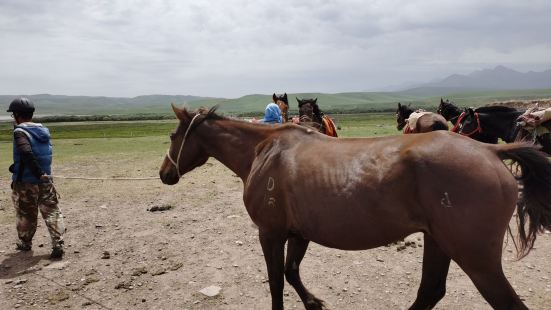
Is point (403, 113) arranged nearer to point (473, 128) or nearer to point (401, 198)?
point (473, 128)

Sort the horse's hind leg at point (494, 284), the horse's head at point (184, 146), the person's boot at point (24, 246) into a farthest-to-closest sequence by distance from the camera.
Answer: the person's boot at point (24, 246) → the horse's head at point (184, 146) → the horse's hind leg at point (494, 284)

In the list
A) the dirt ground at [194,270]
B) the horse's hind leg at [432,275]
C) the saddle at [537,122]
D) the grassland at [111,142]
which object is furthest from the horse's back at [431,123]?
the grassland at [111,142]

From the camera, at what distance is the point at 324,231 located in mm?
3764

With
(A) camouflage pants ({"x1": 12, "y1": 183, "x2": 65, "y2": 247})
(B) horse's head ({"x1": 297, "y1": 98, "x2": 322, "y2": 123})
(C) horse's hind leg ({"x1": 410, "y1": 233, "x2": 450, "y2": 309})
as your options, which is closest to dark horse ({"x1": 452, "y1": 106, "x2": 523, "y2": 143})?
(B) horse's head ({"x1": 297, "y1": 98, "x2": 322, "y2": 123})

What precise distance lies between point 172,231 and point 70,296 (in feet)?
8.53

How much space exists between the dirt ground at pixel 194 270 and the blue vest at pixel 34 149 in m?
1.33

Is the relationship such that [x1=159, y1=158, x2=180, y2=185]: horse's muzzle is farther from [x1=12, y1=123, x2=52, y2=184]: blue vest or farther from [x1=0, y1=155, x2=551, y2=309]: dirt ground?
[x1=12, y1=123, x2=52, y2=184]: blue vest

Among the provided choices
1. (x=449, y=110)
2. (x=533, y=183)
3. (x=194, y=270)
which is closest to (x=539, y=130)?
(x=449, y=110)

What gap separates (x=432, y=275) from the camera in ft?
13.3

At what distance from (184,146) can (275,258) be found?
76.0 inches

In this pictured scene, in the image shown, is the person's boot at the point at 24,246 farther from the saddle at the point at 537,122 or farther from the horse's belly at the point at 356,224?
the saddle at the point at 537,122

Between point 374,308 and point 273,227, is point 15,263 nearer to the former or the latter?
point 273,227

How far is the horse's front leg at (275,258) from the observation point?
4245 millimetres

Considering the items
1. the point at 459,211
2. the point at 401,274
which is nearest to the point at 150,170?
the point at 401,274
